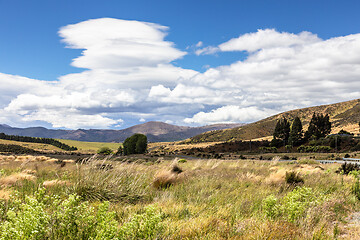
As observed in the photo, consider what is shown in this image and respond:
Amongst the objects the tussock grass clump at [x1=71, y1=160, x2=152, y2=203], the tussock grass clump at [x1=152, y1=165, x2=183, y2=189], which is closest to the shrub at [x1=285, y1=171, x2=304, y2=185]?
the tussock grass clump at [x1=152, y1=165, x2=183, y2=189]

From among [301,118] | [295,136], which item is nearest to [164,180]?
[295,136]

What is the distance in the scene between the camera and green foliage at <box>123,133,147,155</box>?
70.4 metres

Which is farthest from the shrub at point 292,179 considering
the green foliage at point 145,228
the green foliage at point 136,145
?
the green foliage at point 136,145

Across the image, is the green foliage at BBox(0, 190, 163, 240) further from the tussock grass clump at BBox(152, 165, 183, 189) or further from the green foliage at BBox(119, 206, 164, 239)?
the tussock grass clump at BBox(152, 165, 183, 189)

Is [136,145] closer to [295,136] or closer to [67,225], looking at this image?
[295,136]

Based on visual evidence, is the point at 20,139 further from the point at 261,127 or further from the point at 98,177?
the point at 98,177

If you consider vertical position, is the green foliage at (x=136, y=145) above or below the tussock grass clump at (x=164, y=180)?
below

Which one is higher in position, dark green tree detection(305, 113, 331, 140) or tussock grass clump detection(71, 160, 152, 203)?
dark green tree detection(305, 113, 331, 140)

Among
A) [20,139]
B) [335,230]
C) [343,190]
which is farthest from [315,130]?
[20,139]

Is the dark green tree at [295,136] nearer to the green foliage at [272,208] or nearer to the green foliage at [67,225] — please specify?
the green foliage at [272,208]

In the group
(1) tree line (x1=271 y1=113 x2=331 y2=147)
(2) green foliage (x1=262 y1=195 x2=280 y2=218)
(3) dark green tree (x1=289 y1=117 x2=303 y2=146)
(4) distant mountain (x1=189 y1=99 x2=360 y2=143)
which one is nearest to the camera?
(2) green foliage (x1=262 y1=195 x2=280 y2=218)

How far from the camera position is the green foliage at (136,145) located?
70.4 metres

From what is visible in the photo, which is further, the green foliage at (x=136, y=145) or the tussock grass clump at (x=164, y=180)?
the green foliage at (x=136, y=145)

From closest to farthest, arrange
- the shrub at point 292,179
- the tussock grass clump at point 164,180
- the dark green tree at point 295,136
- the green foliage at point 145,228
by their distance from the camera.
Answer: the green foliage at point 145,228
the tussock grass clump at point 164,180
the shrub at point 292,179
the dark green tree at point 295,136
